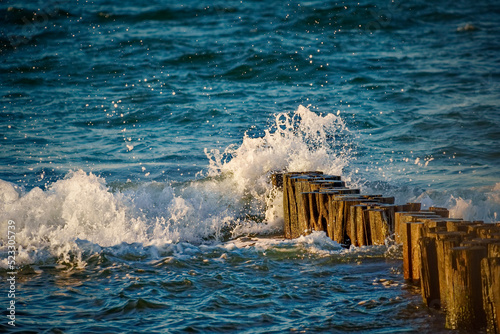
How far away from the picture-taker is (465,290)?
14.0ft

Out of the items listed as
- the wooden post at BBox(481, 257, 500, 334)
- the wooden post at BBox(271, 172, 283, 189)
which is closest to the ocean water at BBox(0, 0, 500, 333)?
the wooden post at BBox(271, 172, 283, 189)

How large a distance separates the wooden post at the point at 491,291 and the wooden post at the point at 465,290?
0.12m

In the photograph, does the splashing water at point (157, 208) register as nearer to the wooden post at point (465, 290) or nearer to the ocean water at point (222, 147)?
the ocean water at point (222, 147)

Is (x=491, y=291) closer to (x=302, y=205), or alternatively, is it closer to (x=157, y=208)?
(x=302, y=205)

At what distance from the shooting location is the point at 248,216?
30.2 ft

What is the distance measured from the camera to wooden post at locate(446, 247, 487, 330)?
419 centimetres

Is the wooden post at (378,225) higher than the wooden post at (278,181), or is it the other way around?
the wooden post at (278,181)

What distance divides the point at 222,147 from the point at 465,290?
8958mm

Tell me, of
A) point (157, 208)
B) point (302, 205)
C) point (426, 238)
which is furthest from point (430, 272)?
point (157, 208)

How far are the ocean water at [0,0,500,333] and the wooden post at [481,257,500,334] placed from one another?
0.49 metres

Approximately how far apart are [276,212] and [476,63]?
13275 mm

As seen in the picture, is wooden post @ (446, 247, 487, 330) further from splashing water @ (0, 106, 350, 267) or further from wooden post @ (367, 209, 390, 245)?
splashing water @ (0, 106, 350, 267)

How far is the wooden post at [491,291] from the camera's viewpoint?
3.89 metres

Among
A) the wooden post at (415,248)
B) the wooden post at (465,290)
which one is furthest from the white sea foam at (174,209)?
the wooden post at (465,290)
